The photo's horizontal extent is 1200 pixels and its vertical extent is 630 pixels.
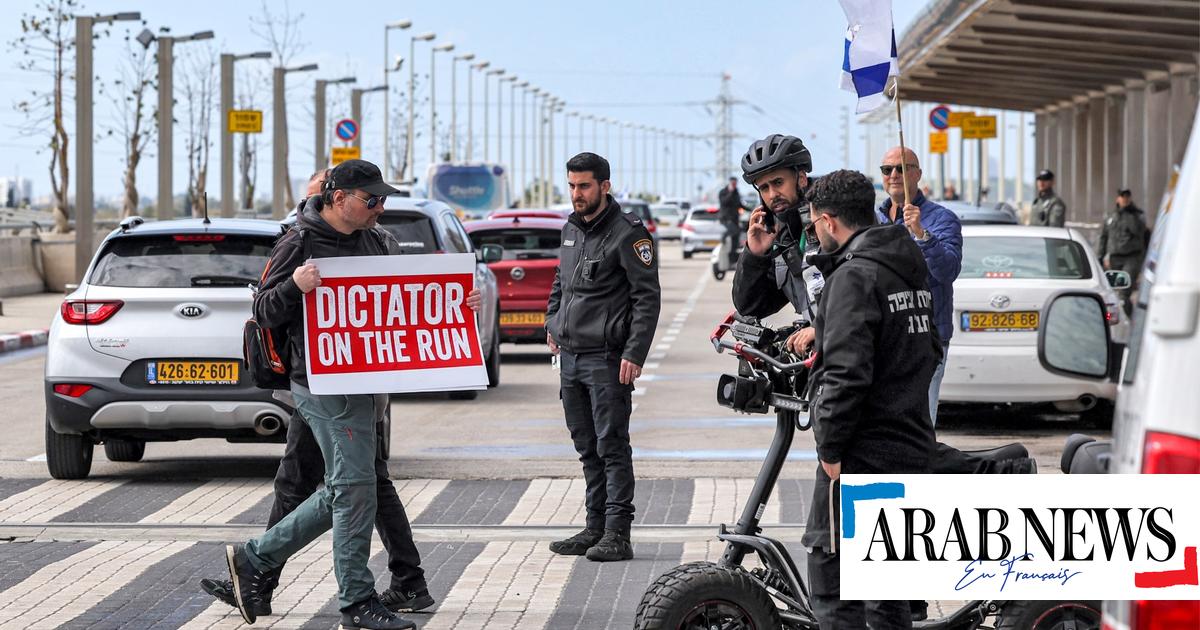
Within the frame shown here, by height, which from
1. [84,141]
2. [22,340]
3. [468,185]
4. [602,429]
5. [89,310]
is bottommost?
[22,340]

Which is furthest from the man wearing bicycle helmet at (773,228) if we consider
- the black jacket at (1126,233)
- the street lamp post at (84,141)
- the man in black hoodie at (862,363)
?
the street lamp post at (84,141)

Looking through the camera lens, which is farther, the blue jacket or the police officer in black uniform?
the police officer in black uniform

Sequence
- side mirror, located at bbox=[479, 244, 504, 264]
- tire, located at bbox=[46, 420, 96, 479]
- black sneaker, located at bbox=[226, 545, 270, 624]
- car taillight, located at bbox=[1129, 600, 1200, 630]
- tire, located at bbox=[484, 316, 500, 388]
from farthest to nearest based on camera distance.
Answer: tire, located at bbox=[484, 316, 500, 388], side mirror, located at bbox=[479, 244, 504, 264], tire, located at bbox=[46, 420, 96, 479], black sneaker, located at bbox=[226, 545, 270, 624], car taillight, located at bbox=[1129, 600, 1200, 630]

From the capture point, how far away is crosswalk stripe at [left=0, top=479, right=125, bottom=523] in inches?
396

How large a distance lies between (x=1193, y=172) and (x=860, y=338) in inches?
79.3

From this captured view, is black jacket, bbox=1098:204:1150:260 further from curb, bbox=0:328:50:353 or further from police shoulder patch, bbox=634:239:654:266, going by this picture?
police shoulder patch, bbox=634:239:654:266

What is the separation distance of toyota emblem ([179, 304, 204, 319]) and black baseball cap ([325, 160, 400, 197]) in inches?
162

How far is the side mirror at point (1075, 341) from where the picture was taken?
3.96 m

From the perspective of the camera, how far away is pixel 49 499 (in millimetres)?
10664

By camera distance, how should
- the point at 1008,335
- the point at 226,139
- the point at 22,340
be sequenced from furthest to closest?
the point at 226,139
the point at 22,340
the point at 1008,335

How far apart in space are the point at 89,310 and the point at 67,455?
2.96ft

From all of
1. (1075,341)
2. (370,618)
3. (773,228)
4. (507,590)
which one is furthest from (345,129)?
(1075,341)

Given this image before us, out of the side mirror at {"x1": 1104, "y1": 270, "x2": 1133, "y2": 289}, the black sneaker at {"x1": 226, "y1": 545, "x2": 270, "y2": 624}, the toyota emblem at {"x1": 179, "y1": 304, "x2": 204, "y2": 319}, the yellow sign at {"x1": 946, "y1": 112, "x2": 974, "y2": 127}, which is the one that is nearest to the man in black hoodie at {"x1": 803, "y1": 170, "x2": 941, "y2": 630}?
the black sneaker at {"x1": 226, "y1": 545, "x2": 270, "y2": 624}

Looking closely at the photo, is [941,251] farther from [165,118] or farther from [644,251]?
[165,118]
